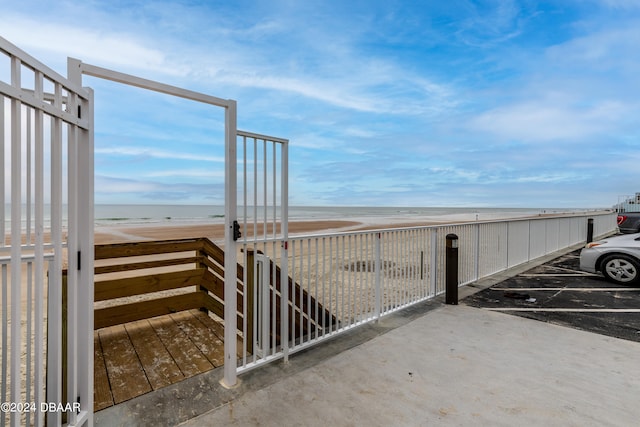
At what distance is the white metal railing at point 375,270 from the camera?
103 inches

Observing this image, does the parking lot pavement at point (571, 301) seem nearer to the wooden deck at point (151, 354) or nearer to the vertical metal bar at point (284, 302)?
the vertical metal bar at point (284, 302)

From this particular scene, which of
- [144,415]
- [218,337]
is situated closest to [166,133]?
[218,337]

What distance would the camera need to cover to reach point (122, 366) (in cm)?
247

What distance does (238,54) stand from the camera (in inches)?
262

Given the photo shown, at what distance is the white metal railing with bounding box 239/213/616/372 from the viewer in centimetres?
262

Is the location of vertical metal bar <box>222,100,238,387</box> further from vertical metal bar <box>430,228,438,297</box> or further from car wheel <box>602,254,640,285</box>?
car wheel <box>602,254,640,285</box>

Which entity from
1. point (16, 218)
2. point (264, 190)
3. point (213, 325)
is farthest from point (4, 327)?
point (213, 325)

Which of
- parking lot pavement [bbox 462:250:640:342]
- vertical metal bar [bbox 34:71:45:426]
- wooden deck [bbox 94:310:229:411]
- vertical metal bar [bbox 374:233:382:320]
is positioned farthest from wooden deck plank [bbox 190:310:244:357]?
parking lot pavement [bbox 462:250:640:342]

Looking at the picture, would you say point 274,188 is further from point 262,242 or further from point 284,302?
point 284,302

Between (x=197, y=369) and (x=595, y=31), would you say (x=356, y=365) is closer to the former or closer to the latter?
(x=197, y=369)

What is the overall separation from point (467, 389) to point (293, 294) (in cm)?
154

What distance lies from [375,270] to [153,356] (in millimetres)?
2381

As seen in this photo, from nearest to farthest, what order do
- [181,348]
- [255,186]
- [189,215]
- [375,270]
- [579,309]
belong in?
[255,186], [181,348], [375,270], [579,309], [189,215]

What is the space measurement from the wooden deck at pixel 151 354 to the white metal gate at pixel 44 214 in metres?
0.43
